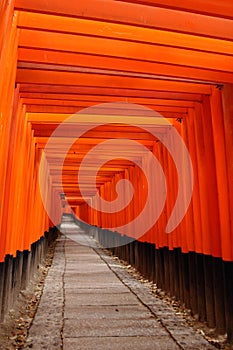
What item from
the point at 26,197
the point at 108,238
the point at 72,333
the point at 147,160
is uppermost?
the point at 147,160

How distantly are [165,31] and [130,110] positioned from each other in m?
1.96

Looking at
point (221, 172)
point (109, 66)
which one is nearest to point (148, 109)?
point (109, 66)

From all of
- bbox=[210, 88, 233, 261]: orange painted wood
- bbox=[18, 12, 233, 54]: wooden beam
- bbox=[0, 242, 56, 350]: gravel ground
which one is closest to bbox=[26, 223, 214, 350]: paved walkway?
bbox=[0, 242, 56, 350]: gravel ground

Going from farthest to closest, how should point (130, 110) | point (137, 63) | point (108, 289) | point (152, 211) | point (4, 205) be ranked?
1. point (152, 211)
2. point (108, 289)
3. point (130, 110)
4. point (4, 205)
5. point (137, 63)

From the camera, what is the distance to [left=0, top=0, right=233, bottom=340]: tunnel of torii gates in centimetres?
295

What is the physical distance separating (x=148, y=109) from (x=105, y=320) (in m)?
3.18

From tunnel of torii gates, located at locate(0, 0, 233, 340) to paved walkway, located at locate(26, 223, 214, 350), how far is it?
474mm

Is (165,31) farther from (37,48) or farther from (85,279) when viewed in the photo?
(85,279)

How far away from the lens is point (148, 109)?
5074mm

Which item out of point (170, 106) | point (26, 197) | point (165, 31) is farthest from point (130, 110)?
point (26, 197)

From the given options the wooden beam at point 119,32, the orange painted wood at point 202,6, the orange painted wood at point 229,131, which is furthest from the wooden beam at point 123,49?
the orange painted wood at point 202,6

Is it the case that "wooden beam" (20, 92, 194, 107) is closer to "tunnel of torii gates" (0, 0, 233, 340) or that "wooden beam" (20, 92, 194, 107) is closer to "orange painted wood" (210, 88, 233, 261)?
"tunnel of torii gates" (0, 0, 233, 340)

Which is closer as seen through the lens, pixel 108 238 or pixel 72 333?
pixel 72 333

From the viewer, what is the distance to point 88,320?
173 inches
